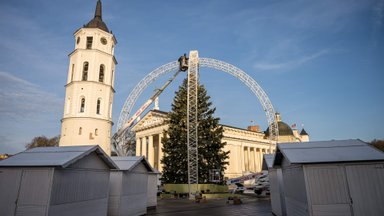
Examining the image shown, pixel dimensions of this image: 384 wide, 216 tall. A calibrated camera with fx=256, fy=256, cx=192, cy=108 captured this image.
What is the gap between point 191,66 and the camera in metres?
40.3

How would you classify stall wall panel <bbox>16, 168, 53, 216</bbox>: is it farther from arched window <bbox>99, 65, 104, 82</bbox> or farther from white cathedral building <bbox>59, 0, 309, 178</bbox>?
arched window <bbox>99, 65, 104, 82</bbox>

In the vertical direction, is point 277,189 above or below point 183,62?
below

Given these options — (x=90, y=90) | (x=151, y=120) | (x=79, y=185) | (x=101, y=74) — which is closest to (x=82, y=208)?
(x=79, y=185)

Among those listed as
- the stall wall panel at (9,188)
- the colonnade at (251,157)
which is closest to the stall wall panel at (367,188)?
the stall wall panel at (9,188)

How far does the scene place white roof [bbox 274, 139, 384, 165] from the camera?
32.5 ft

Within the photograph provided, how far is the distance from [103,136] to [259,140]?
5577 cm

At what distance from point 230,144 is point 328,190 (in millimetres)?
57036

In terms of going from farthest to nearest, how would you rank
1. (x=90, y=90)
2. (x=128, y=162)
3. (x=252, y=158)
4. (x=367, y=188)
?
1. (x=252, y=158)
2. (x=90, y=90)
3. (x=128, y=162)
4. (x=367, y=188)

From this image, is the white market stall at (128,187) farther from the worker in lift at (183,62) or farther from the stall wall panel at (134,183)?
the worker in lift at (183,62)

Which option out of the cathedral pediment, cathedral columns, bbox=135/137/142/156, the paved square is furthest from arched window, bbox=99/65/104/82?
cathedral columns, bbox=135/137/142/156

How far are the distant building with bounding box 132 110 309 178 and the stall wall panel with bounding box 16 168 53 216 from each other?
47438 millimetres

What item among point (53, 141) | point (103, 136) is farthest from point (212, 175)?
point (53, 141)

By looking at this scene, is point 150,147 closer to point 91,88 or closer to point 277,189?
point 91,88

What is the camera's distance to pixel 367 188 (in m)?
9.52
